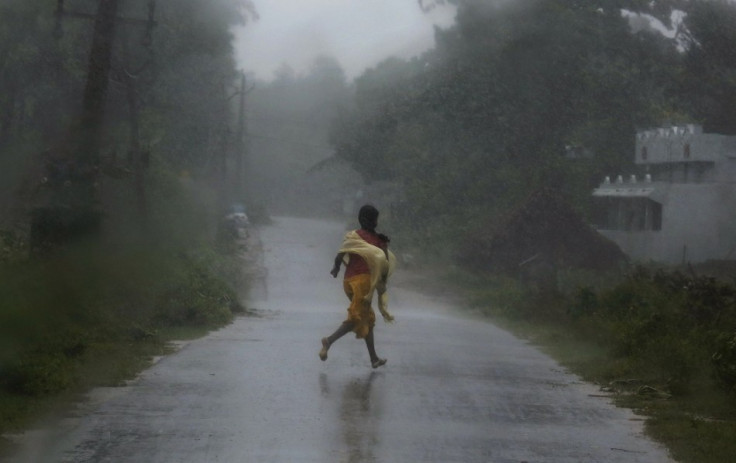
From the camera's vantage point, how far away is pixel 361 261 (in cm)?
1170

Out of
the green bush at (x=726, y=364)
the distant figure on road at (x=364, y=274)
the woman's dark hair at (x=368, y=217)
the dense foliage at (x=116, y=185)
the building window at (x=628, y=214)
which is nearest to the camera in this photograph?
the green bush at (x=726, y=364)

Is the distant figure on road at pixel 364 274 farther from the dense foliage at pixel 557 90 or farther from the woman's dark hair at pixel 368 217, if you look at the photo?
the dense foliage at pixel 557 90

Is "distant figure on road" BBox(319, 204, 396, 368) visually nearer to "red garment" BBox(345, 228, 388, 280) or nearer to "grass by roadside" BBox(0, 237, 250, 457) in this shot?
"red garment" BBox(345, 228, 388, 280)

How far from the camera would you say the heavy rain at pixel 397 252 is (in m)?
8.58

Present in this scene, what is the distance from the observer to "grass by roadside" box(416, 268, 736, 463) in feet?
29.9

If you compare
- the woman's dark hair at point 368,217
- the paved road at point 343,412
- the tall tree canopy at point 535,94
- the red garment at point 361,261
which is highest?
the tall tree canopy at point 535,94

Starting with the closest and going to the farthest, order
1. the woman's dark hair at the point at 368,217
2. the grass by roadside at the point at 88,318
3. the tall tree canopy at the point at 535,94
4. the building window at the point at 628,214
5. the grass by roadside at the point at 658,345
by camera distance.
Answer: the grass by roadside at the point at 658,345 < the grass by roadside at the point at 88,318 < the woman's dark hair at the point at 368,217 < the building window at the point at 628,214 < the tall tree canopy at the point at 535,94

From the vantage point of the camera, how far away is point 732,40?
44.1m

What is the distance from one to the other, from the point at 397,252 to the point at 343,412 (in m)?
38.1

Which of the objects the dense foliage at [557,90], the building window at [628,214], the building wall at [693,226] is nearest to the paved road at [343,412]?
the building wall at [693,226]

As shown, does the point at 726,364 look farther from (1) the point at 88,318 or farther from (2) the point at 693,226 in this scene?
(2) the point at 693,226

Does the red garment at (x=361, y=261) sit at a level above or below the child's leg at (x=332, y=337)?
above

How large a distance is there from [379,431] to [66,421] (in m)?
2.25

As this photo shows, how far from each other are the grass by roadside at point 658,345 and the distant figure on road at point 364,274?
2512 mm
